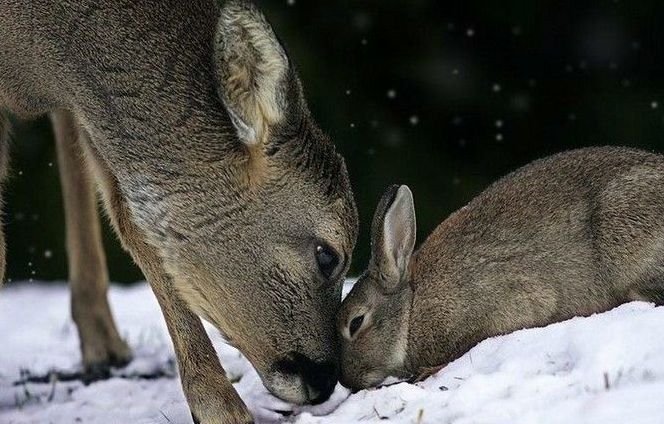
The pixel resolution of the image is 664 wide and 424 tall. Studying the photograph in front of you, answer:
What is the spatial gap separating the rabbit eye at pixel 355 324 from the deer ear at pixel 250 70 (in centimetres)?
80

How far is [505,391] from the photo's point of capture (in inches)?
205

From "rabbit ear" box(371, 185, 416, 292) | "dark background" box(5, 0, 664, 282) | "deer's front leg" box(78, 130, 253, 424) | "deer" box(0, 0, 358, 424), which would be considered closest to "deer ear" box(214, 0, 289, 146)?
"deer" box(0, 0, 358, 424)

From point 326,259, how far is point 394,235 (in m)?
0.42

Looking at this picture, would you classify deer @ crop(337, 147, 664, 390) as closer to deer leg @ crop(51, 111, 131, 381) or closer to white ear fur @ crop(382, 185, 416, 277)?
white ear fur @ crop(382, 185, 416, 277)

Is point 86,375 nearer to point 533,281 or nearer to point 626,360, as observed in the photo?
point 533,281

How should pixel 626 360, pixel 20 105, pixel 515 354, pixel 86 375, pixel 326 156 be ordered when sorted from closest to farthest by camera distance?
pixel 626 360
pixel 515 354
pixel 326 156
pixel 20 105
pixel 86 375

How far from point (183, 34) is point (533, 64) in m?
6.13

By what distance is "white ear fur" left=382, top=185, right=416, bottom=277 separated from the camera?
6.05 m

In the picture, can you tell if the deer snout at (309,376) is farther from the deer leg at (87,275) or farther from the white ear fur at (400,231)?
the deer leg at (87,275)

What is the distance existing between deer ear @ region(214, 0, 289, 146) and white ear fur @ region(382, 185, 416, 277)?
1.90 feet

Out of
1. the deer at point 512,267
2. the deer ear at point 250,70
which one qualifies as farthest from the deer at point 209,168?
the deer at point 512,267

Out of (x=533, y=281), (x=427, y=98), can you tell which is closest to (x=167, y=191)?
(x=533, y=281)

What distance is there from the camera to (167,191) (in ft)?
19.7

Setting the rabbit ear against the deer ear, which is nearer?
the deer ear
